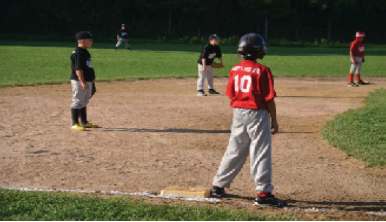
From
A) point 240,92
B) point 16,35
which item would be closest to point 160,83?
point 240,92

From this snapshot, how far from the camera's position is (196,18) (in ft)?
186

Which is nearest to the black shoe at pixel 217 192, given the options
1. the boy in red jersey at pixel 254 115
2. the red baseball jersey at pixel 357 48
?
the boy in red jersey at pixel 254 115

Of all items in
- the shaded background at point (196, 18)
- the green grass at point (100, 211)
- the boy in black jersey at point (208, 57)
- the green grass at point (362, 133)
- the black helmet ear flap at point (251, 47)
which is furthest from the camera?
the shaded background at point (196, 18)

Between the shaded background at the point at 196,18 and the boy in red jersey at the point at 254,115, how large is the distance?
1634 inches

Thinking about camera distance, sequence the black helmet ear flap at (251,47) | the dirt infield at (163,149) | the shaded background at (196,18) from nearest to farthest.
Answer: the black helmet ear flap at (251,47) → the dirt infield at (163,149) → the shaded background at (196,18)

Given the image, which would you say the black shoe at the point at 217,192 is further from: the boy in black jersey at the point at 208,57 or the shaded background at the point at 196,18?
the shaded background at the point at 196,18

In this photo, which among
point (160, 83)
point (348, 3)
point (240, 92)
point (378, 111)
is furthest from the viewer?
point (348, 3)

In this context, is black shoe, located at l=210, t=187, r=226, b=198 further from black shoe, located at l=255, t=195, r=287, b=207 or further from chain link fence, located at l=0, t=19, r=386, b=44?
chain link fence, located at l=0, t=19, r=386, b=44

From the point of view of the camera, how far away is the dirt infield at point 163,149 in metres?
5.39

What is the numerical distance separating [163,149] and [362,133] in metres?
3.61

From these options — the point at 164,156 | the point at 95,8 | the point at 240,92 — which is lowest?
the point at 164,156

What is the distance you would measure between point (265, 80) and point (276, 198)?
125 cm

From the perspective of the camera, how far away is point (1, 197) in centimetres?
468

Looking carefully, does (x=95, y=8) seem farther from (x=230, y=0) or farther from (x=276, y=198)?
(x=276, y=198)
